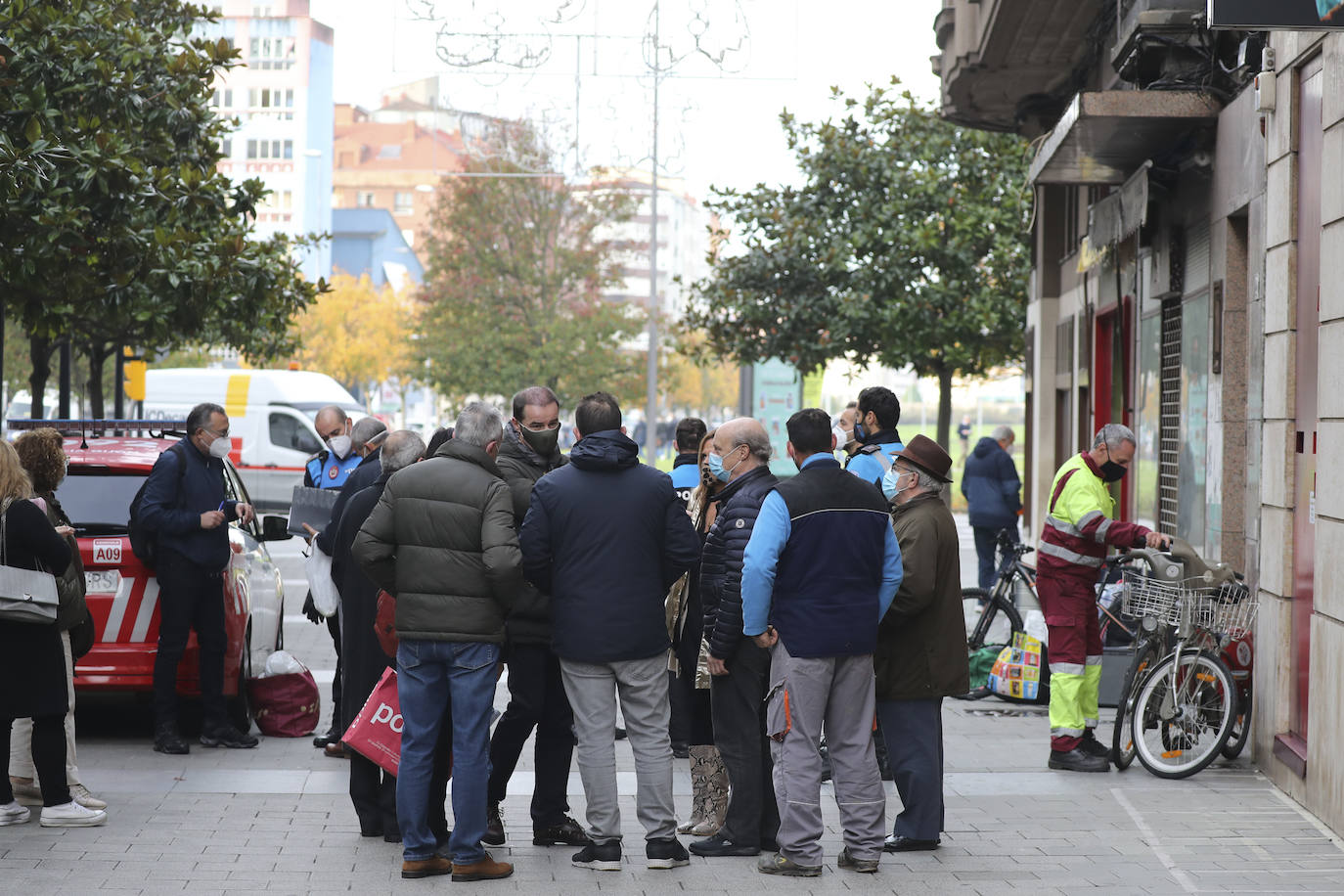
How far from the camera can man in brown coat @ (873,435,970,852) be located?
23.3 feet

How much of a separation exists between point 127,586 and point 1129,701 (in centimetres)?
540

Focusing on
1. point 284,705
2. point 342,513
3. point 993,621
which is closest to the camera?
point 342,513

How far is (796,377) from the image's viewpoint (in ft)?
108

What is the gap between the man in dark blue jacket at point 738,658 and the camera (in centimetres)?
685

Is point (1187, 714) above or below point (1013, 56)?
below

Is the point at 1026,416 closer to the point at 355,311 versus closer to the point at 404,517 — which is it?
the point at 404,517

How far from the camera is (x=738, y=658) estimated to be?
6.98 meters

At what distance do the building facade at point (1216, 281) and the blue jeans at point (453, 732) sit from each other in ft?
12.4

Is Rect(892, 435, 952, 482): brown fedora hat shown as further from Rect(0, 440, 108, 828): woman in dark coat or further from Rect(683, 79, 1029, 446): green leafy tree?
Rect(683, 79, 1029, 446): green leafy tree

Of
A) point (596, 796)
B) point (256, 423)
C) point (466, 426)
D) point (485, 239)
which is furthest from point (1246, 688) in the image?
point (485, 239)

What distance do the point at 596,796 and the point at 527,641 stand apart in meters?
0.66

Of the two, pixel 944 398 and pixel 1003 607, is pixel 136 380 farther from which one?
pixel 1003 607

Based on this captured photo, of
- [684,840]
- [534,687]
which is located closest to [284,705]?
[684,840]

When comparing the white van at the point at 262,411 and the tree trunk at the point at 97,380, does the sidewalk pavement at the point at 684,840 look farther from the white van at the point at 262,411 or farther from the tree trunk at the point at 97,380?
the white van at the point at 262,411
